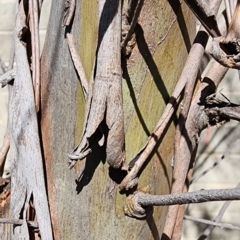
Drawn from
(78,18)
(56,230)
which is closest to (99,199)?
(56,230)

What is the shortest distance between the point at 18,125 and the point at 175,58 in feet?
0.62

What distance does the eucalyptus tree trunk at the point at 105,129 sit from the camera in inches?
20.7

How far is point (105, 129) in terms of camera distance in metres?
0.50

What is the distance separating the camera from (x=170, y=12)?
0.54 meters

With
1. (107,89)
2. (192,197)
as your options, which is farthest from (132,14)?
(192,197)

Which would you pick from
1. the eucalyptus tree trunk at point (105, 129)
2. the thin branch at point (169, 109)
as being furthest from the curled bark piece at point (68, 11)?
the thin branch at point (169, 109)

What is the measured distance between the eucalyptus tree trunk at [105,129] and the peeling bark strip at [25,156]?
0.01 meters

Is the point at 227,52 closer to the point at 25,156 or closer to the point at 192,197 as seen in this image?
the point at 192,197

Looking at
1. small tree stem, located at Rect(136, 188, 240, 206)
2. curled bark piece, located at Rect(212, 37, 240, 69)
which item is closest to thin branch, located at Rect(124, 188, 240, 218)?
small tree stem, located at Rect(136, 188, 240, 206)

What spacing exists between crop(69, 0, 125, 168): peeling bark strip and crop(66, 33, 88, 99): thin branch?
0.07 feet

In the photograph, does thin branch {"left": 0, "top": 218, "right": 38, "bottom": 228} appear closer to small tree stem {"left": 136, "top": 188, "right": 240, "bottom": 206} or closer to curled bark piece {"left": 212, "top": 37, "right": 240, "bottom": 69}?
small tree stem {"left": 136, "top": 188, "right": 240, "bottom": 206}

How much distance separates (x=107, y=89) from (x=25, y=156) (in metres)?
0.14

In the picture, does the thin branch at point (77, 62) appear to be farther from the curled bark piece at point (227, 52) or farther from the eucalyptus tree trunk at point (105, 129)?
the curled bark piece at point (227, 52)

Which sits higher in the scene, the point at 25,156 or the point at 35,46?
the point at 35,46
